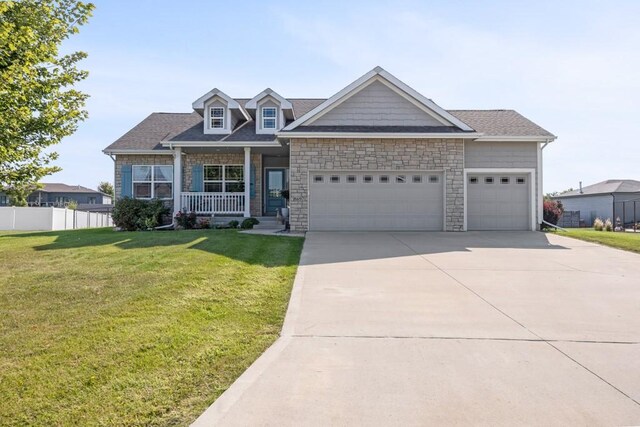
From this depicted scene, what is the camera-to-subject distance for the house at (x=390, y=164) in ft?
48.2

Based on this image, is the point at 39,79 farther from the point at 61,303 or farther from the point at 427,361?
the point at 427,361

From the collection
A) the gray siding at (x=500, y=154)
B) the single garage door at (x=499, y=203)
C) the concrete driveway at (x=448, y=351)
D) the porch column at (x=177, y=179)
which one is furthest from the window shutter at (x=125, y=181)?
the single garage door at (x=499, y=203)

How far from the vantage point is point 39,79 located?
371 inches

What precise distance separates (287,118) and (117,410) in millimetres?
16764

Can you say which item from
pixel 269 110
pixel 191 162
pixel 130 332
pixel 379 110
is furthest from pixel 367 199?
pixel 130 332

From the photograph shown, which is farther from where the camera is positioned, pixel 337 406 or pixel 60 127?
pixel 60 127

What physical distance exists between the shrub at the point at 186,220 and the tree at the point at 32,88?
5.47 metres

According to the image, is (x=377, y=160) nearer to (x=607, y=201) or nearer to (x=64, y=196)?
(x=607, y=201)

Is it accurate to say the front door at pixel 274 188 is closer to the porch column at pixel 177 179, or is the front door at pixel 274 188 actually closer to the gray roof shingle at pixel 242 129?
the gray roof shingle at pixel 242 129

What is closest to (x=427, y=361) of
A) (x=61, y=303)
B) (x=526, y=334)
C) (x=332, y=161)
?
(x=526, y=334)

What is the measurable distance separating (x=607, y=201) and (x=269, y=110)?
103 ft

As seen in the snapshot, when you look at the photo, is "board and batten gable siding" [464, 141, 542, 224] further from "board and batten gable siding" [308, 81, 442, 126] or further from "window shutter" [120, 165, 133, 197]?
"window shutter" [120, 165, 133, 197]

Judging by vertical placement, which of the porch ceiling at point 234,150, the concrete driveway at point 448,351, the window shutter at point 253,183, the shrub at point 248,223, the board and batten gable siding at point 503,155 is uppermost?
the porch ceiling at point 234,150

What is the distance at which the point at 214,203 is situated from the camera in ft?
56.6
